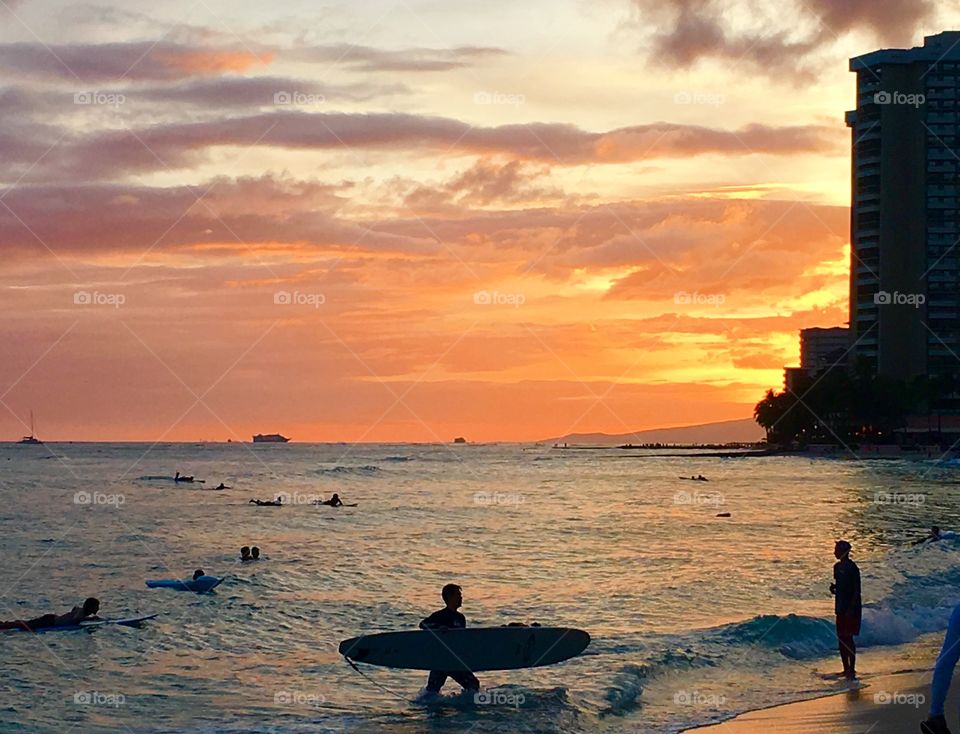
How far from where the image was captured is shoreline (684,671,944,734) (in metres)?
15.2

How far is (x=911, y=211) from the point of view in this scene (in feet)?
600

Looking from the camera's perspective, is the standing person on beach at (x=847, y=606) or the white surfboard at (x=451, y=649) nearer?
the white surfboard at (x=451, y=649)

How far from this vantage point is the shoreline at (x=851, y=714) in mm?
15203

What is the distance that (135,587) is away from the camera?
116ft

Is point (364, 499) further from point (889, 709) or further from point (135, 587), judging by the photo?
point (889, 709)

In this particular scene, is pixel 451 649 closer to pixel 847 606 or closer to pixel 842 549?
pixel 842 549

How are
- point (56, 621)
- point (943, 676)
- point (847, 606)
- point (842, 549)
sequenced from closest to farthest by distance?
point (943, 676) < point (842, 549) < point (847, 606) < point (56, 621)

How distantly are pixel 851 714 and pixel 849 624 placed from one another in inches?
128

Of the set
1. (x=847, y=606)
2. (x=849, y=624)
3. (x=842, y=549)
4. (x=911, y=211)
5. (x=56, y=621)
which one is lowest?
(x=56, y=621)

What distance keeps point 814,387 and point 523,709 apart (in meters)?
188

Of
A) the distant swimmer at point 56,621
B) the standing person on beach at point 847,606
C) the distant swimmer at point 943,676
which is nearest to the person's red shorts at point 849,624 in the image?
the standing person on beach at point 847,606

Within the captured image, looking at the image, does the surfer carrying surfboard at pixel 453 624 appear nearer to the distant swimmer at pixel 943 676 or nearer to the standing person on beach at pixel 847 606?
the standing person on beach at pixel 847 606

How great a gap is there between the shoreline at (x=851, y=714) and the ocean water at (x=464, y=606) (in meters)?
0.57

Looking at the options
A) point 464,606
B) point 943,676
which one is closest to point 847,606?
point 943,676
